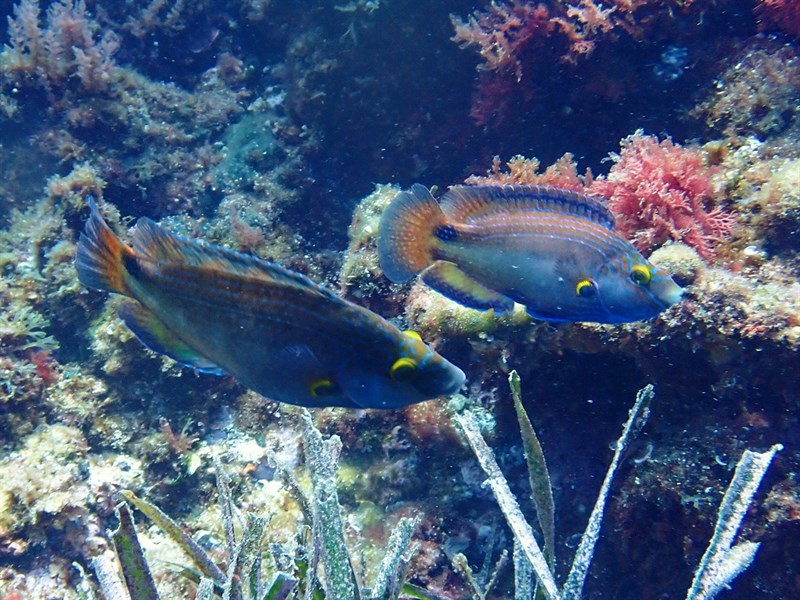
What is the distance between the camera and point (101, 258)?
7.72 ft

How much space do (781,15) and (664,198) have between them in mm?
3111

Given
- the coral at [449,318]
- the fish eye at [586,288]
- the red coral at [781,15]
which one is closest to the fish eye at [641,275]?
the fish eye at [586,288]

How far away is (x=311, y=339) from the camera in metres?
2.06

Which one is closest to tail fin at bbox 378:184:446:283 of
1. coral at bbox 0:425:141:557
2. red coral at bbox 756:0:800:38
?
coral at bbox 0:425:141:557

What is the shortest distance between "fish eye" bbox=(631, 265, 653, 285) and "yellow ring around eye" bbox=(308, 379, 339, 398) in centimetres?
164

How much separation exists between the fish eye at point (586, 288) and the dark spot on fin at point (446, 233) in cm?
73

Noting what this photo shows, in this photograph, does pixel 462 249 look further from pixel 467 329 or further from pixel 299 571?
pixel 299 571

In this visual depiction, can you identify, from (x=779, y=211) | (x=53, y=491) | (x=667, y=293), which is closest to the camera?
(x=667, y=293)

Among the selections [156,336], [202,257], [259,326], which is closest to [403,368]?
[259,326]

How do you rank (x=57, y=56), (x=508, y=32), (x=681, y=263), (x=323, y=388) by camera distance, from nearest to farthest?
(x=323, y=388)
(x=681, y=263)
(x=508, y=32)
(x=57, y=56)

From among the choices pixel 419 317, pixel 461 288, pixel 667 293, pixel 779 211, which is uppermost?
pixel 779 211

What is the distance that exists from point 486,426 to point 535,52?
175 inches

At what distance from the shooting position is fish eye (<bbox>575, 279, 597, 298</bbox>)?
2.69m

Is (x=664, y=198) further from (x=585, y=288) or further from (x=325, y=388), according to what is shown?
(x=325, y=388)
